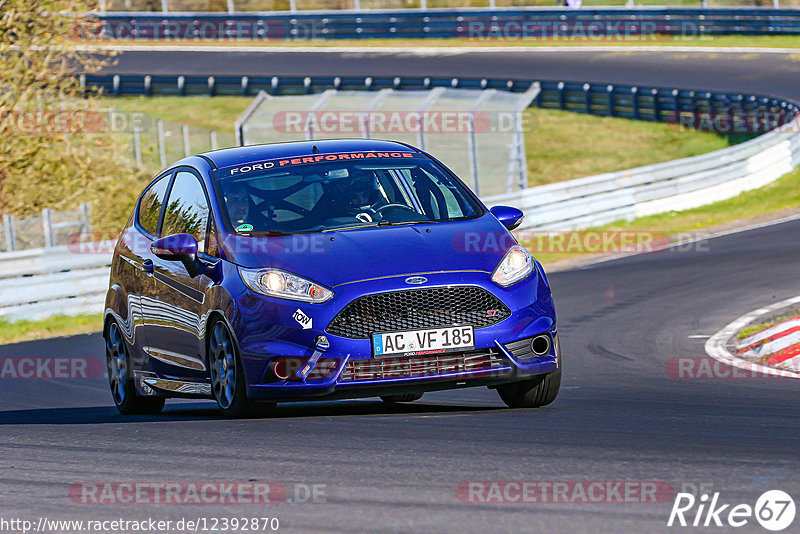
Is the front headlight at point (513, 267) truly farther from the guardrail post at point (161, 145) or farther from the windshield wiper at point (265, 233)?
the guardrail post at point (161, 145)

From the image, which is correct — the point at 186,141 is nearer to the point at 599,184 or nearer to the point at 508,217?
the point at 599,184

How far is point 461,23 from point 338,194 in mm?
44323

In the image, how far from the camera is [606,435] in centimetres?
667

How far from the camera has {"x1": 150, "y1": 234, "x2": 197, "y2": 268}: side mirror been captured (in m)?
8.10

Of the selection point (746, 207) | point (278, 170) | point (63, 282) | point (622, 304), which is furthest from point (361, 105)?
point (278, 170)

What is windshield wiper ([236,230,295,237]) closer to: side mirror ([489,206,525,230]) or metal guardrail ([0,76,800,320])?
side mirror ([489,206,525,230])

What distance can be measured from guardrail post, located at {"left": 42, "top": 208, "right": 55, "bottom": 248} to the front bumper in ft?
39.5

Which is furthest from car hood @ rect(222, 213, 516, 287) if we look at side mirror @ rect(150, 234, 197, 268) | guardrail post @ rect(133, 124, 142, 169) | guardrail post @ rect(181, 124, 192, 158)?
guardrail post @ rect(181, 124, 192, 158)

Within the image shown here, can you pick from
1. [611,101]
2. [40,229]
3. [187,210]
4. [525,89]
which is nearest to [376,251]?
[187,210]

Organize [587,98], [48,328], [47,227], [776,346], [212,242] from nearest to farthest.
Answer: [212,242] → [776,346] → [48,328] → [47,227] → [587,98]

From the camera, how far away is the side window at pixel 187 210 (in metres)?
8.47

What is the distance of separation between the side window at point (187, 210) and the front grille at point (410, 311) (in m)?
1.42

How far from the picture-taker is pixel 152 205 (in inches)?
372

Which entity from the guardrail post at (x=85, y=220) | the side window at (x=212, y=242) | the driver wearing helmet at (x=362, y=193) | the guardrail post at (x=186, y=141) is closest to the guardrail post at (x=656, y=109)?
the guardrail post at (x=186, y=141)
